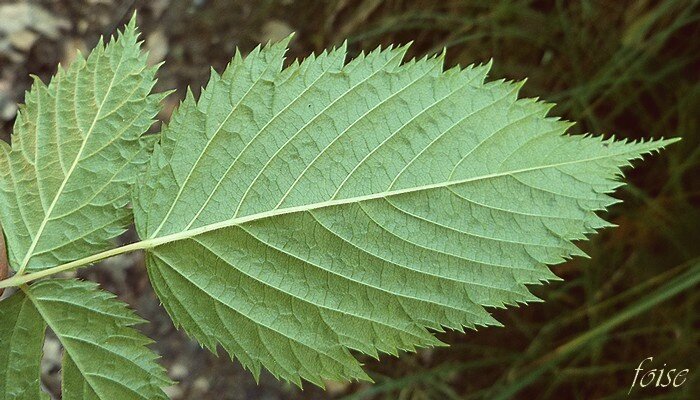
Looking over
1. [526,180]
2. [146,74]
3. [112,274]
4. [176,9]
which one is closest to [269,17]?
[176,9]

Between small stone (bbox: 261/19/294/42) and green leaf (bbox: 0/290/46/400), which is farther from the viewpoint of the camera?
small stone (bbox: 261/19/294/42)

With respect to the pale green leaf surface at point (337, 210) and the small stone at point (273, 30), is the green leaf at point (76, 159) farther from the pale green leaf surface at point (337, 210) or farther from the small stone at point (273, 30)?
the small stone at point (273, 30)

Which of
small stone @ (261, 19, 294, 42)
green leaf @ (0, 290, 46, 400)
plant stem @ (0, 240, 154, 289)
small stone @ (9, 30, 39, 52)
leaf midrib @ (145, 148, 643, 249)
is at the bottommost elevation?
green leaf @ (0, 290, 46, 400)

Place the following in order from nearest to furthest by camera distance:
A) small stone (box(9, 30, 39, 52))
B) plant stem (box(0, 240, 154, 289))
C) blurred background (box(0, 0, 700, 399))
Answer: plant stem (box(0, 240, 154, 289))
small stone (box(9, 30, 39, 52))
blurred background (box(0, 0, 700, 399))

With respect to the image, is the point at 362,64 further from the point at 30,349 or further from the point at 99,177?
the point at 30,349

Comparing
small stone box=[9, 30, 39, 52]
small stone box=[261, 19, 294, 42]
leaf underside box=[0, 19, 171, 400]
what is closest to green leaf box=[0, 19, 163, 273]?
leaf underside box=[0, 19, 171, 400]

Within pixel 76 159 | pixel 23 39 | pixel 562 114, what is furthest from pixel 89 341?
pixel 562 114

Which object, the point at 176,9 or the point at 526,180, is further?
the point at 176,9

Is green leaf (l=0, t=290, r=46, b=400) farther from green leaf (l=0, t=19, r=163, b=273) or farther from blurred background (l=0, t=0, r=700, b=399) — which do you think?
blurred background (l=0, t=0, r=700, b=399)
